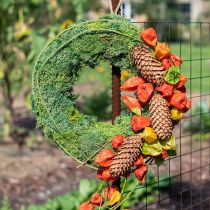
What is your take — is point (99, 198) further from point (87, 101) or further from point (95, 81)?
point (95, 81)

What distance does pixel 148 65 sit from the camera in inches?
105

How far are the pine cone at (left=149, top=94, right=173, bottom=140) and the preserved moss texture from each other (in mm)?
151

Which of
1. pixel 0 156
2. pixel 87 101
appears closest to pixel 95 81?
pixel 87 101

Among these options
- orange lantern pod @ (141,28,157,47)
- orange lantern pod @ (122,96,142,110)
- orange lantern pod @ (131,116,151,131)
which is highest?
orange lantern pod @ (141,28,157,47)

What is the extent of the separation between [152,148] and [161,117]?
0.50 feet

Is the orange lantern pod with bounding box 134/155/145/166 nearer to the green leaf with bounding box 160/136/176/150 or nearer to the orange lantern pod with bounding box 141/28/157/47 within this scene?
the green leaf with bounding box 160/136/176/150

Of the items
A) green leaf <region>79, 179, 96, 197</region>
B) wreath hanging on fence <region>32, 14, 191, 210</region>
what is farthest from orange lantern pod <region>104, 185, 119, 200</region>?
green leaf <region>79, 179, 96, 197</region>

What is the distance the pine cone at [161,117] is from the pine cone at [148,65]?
0.09 m

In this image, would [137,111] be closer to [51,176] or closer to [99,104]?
[51,176]

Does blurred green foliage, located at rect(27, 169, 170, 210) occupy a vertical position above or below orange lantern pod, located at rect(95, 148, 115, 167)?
below

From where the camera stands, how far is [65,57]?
8.79 ft

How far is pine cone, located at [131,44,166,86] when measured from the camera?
2.66 m

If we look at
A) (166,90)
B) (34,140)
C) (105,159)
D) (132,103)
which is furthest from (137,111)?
(34,140)

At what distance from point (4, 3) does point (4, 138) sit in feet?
5.91
